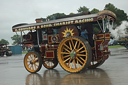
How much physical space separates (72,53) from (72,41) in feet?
1.55

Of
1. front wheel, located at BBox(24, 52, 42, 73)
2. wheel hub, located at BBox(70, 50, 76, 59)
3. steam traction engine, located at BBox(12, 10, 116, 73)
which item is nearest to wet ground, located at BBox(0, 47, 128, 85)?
front wheel, located at BBox(24, 52, 42, 73)

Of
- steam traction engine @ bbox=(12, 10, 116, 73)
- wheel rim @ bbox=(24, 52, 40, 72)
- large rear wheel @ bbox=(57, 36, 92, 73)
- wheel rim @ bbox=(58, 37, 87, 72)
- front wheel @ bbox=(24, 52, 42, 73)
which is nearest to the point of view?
large rear wheel @ bbox=(57, 36, 92, 73)

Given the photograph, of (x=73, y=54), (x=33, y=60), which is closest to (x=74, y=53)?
(x=73, y=54)

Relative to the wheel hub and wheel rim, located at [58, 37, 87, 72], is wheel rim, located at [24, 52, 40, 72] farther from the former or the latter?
the wheel hub

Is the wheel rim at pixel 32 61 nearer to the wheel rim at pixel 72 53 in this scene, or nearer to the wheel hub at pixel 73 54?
the wheel rim at pixel 72 53

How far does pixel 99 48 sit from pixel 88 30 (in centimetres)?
99

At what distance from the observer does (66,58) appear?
841 cm

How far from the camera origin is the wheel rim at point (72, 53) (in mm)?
7834

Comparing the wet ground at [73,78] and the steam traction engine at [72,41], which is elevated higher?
the steam traction engine at [72,41]

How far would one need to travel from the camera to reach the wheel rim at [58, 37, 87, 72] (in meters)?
7.83

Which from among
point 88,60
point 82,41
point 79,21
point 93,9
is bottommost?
point 88,60

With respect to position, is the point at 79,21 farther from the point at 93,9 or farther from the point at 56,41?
the point at 93,9

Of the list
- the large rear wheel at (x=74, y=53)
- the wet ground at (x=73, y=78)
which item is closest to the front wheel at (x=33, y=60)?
the wet ground at (x=73, y=78)

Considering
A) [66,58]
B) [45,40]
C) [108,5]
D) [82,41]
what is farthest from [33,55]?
[108,5]
